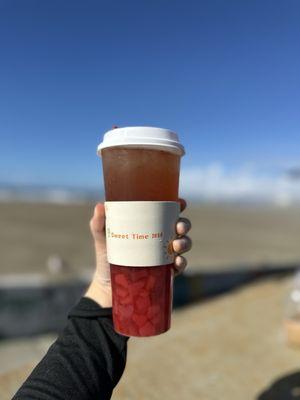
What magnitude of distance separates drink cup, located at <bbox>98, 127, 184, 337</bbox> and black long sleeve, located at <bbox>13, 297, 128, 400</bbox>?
11cm

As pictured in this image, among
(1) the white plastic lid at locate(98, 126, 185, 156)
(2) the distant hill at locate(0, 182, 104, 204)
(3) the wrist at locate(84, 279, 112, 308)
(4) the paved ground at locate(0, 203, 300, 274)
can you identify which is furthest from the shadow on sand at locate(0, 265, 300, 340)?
(2) the distant hill at locate(0, 182, 104, 204)

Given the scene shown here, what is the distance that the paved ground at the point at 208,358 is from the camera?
2963mm

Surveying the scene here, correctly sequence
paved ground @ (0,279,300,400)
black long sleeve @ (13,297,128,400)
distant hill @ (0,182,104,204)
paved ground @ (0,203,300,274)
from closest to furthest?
1. black long sleeve @ (13,297,128,400)
2. paved ground @ (0,279,300,400)
3. paved ground @ (0,203,300,274)
4. distant hill @ (0,182,104,204)

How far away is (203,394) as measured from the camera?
2910 millimetres

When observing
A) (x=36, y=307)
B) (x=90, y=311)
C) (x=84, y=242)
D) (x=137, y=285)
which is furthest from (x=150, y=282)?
(x=84, y=242)

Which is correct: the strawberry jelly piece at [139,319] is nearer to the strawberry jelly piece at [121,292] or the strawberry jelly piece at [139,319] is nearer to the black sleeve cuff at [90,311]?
the strawberry jelly piece at [121,292]

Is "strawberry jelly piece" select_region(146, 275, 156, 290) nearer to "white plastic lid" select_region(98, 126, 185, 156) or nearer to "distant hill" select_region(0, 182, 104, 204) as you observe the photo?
"white plastic lid" select_region(98, 126, 185, 156)

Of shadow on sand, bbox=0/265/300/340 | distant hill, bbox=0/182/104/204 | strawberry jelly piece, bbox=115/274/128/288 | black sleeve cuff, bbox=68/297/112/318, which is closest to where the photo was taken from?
strawberry jelly piece, bbox=115/274/128/288

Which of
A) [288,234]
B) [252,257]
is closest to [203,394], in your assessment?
[252,257]

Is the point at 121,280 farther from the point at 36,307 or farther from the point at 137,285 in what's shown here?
the point at 36,307

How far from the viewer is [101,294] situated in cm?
172

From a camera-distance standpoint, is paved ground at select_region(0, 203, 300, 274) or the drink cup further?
paved ground at select_region(0, 203, 300, 274)

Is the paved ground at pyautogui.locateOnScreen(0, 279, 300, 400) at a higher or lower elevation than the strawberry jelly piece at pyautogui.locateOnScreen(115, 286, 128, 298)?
lower

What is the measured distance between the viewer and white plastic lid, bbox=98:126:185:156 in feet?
4.69
